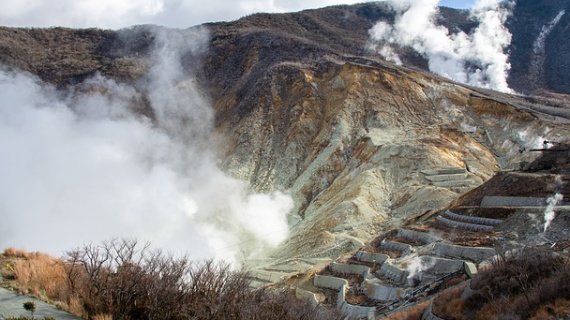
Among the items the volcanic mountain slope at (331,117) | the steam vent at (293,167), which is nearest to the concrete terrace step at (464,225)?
the steam vent at (293,167)

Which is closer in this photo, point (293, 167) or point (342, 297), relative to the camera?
point (342, 297)

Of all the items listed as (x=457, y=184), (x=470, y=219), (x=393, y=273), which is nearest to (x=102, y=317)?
(x=393, y=273)

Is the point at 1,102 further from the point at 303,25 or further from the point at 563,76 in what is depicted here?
the point at 563,76

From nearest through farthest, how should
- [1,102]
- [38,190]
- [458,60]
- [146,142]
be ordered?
1. [38,190]
2. [146,142]
3. [1,102]
4. [458,60]

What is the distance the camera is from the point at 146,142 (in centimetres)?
6931

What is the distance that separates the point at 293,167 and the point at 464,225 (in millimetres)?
31335

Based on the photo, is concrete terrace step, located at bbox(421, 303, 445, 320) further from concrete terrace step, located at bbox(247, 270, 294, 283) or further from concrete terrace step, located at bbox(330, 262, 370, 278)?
concrete terrace step, located at bbox(247, 270, 294, 283)

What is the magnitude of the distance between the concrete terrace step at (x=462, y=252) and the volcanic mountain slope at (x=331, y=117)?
1268 cm

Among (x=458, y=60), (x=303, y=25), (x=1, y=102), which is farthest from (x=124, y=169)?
(x=458, y=60)

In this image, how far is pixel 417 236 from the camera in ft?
104

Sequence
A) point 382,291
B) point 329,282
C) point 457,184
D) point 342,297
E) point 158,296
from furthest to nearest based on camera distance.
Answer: point 457,184
point 329,282
point 342,297
point 382,291
point 158,296

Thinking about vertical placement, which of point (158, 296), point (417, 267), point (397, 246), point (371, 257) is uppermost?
point (397, 246)

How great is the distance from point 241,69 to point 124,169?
2399cm

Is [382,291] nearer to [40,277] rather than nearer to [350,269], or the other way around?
[350,269]
